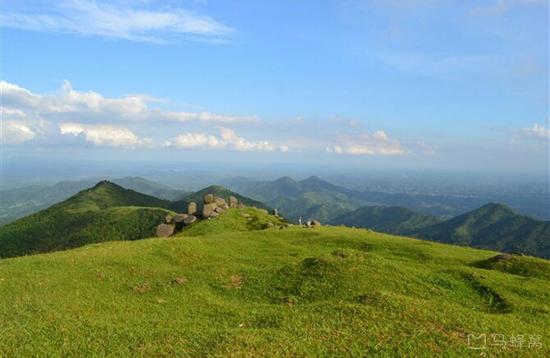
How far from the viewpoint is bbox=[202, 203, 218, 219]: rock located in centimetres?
7529

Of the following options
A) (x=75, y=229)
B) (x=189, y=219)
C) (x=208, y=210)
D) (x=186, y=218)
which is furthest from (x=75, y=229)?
(x=208, y=210)

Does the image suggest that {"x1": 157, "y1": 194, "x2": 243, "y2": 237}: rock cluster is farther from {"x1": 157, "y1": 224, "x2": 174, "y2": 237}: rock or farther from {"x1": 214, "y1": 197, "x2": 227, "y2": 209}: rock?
{"x1": 214, "y1": 197, "x2": 227, "y2": 209}: rock

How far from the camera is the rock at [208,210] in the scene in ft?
247

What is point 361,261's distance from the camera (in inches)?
1277

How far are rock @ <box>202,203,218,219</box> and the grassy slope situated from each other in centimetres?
3107

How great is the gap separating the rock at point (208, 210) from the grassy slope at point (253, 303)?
1223 inches

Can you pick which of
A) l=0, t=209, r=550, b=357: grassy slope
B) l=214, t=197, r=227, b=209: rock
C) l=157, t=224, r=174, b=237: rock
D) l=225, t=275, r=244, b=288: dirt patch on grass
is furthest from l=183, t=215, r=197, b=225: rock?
l=225, t=275, r=244, b=288: dirt patch on grass

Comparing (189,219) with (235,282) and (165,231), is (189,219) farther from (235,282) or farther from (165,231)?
(235,282)

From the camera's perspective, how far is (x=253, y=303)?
26.7 m

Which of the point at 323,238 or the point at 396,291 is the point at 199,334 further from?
the point at 323,238

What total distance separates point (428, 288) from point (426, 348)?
1249 cm

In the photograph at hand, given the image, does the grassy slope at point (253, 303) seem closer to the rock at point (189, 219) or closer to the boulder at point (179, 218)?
the rock at point (189, 219)

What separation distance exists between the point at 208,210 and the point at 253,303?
51248 mm

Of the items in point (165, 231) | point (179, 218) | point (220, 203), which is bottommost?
point (165, 231)
